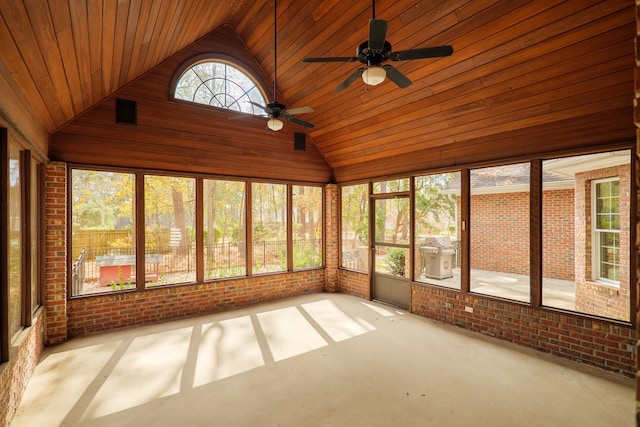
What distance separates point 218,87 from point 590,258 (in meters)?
6.89

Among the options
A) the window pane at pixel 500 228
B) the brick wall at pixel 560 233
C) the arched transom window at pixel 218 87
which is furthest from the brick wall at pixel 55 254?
the brick wall at pixel 560 233

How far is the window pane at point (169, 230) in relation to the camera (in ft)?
16.2

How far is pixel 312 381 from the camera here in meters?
3.16

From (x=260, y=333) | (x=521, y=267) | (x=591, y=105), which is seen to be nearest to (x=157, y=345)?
(x=260, y=333)

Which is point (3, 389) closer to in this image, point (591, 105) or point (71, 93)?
point (71, 93)

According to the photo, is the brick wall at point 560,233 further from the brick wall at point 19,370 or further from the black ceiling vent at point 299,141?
the brick wall at point 19,370

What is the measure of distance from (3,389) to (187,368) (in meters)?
1.50

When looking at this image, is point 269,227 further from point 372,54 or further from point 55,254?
point 372,54

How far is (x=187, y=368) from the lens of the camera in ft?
11.1

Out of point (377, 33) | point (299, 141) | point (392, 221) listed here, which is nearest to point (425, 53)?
point (377, 33)

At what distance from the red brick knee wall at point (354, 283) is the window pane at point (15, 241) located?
206 inches

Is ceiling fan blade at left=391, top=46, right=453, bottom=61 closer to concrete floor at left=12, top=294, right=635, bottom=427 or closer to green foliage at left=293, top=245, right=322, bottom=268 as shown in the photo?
concrete floor at left=12, top=294, right=635, bottom=427

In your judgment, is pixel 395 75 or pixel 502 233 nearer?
pixel 395 75

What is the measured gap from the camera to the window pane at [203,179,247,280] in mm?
5469
